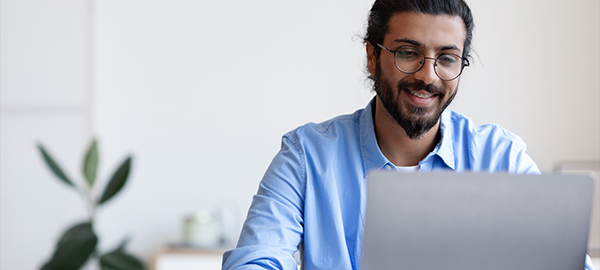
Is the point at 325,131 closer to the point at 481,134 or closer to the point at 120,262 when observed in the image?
the point at 481,134

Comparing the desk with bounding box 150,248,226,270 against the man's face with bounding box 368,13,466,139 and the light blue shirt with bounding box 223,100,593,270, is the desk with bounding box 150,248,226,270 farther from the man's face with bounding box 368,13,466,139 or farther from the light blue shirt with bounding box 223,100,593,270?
the man's face with bounding box 368,13,466,139

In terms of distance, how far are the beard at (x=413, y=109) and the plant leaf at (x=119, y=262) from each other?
81 cm

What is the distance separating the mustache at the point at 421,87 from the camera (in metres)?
1.41

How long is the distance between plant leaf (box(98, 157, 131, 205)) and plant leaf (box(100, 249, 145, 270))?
0.09 metres

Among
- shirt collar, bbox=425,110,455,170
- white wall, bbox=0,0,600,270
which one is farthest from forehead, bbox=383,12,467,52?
white wall, bbox=0,0,600,270

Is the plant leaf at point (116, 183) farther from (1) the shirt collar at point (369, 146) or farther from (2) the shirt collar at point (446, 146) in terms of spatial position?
(2) the shirt collar at point (446, 146)

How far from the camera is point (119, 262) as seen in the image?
847 mm

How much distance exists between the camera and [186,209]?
3.15 meters

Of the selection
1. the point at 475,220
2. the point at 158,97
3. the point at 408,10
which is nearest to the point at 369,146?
the point at 408,10

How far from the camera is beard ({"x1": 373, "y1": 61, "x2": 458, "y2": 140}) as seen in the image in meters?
1.43

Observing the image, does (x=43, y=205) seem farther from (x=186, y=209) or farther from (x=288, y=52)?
(x=288, y=52)

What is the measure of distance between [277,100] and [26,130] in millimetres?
1385

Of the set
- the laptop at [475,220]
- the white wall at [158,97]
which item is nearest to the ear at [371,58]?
the laptop at [475,220]

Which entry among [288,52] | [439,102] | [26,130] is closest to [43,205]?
[26,130]
